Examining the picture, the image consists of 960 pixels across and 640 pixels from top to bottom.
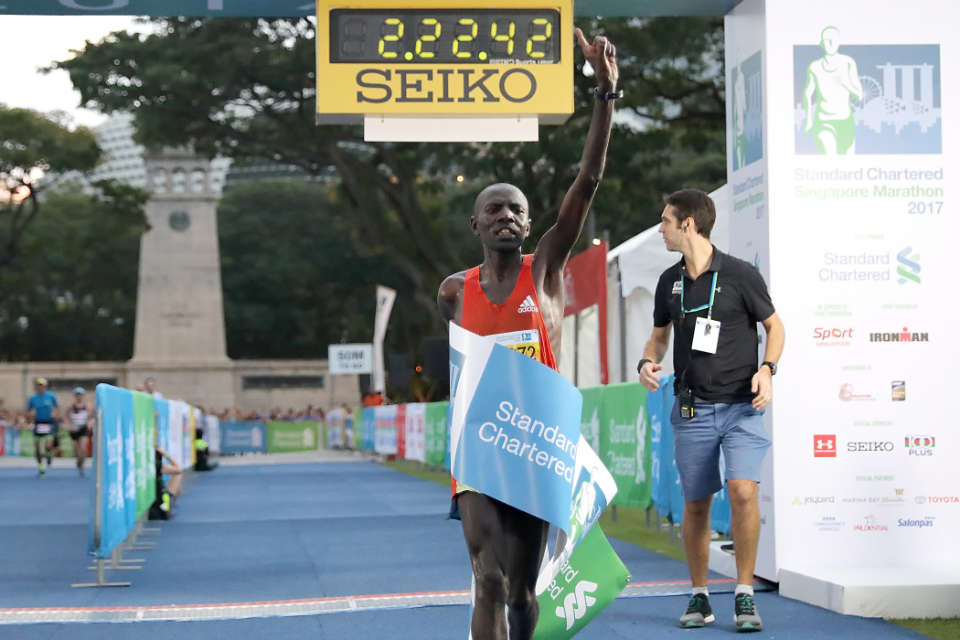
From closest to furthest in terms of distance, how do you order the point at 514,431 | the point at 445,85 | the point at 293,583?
the point at 514,431, the point at 445,85, the point at 293,583

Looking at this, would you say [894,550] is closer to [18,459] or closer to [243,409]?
[18,459]

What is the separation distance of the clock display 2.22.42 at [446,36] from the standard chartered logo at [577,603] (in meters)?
4.61

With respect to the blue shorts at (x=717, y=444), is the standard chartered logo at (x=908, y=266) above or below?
above

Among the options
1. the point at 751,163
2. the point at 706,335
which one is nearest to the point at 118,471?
the point at 751,163

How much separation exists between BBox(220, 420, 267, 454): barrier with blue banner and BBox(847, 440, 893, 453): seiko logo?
138 feet

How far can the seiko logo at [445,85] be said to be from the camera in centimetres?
864

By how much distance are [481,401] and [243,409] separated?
61295mm

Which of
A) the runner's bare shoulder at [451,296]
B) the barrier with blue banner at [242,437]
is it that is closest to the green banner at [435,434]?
the runner's bare shoulder at [451,296]

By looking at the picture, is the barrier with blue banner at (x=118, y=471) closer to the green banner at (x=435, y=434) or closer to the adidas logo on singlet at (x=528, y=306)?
the adidas logo on singlet at (x=528, y=306)

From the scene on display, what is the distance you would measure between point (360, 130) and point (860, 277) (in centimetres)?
2011

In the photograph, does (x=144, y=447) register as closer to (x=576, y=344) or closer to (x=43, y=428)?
(x=576, y=344)

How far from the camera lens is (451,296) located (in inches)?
187

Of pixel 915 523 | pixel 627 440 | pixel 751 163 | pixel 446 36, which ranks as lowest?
pixel 915 523

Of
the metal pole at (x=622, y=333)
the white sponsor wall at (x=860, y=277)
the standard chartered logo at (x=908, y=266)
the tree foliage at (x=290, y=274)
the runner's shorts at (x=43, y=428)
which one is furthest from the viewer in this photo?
the tree foliage at (x=290, y=274)
